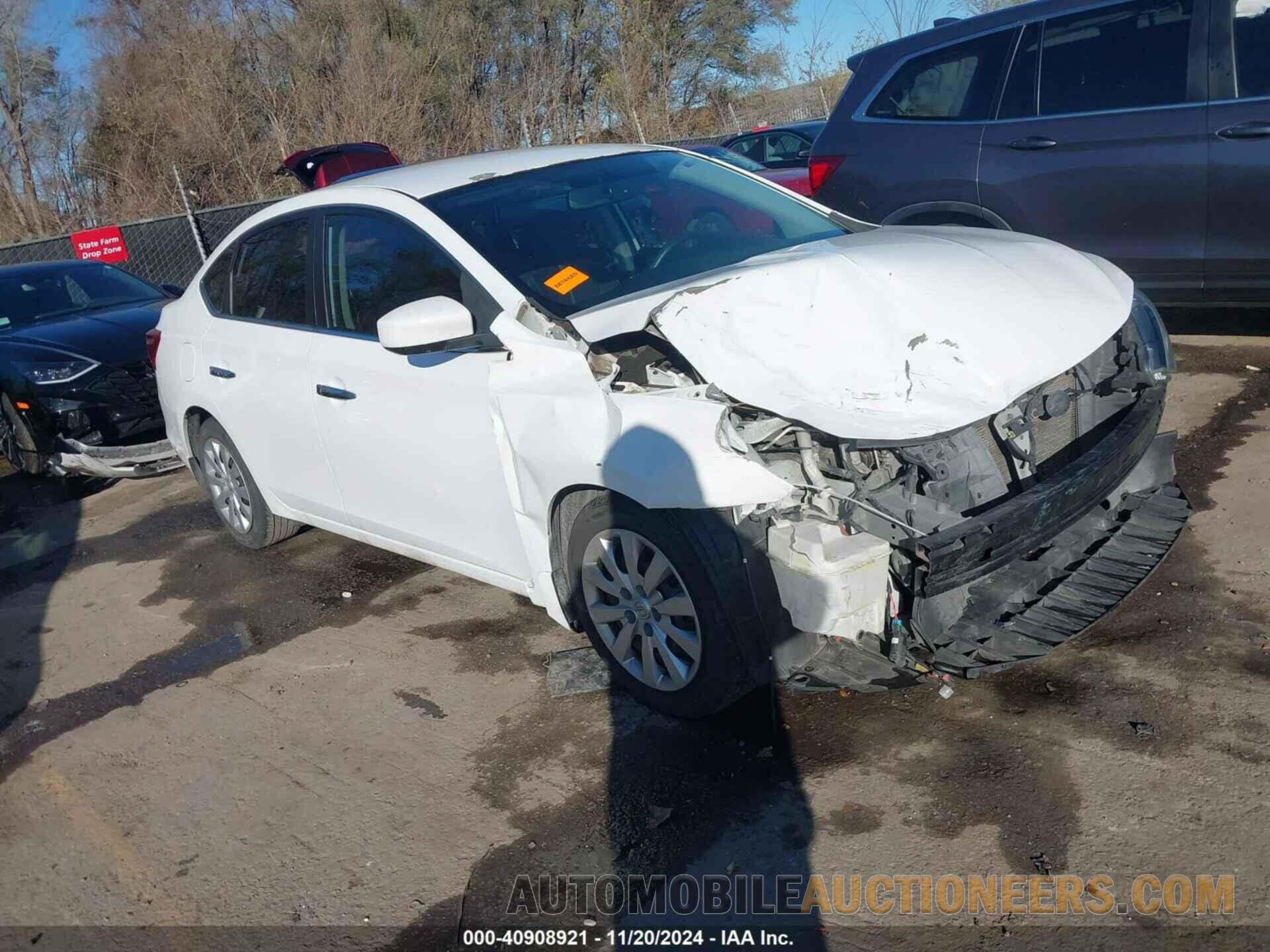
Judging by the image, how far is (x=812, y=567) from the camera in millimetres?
2945

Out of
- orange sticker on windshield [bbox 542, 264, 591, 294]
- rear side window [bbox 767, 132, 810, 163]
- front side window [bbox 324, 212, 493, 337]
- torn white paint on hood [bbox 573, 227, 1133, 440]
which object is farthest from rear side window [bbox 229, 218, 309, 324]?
rear side window [bbox 767, 132, 810, 163]

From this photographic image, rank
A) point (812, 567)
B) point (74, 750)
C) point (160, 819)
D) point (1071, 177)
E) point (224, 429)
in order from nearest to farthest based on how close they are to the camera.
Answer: point (812, 567), point (160, 819), point (74, 750), point (224, 429), point (1071, 177)

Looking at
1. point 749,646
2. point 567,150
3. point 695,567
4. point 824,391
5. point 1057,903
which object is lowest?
point 1057,903

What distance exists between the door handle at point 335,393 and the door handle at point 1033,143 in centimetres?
395

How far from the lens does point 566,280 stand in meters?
3.81

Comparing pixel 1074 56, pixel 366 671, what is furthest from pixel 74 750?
pixel 1074 56

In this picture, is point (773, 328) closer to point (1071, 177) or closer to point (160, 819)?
point (160, 819)

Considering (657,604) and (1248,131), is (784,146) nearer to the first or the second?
(1248,131)

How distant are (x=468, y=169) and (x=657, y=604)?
2.12 m

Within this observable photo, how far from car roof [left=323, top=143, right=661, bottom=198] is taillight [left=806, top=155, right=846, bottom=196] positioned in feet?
6.85

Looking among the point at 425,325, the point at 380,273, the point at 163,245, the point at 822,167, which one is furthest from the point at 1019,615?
the point at 163,245

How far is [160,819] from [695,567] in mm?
1955

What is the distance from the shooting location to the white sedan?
119 inches

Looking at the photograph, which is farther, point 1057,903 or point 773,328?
point 773,328
